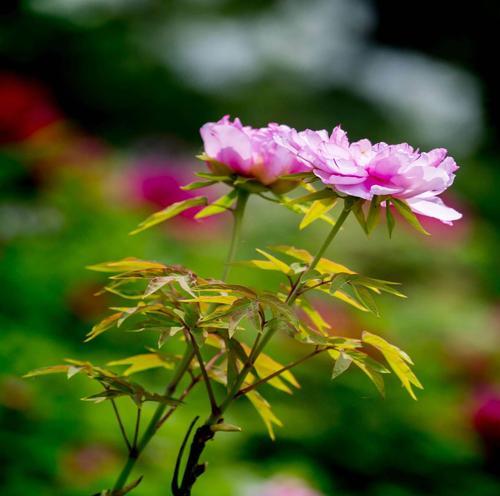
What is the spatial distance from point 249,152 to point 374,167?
0.14 m

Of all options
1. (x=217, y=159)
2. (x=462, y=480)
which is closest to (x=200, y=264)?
(x=462, y=480)

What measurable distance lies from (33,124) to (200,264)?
140cm

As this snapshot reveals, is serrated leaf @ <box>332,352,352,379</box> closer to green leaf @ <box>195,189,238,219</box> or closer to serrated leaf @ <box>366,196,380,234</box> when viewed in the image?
serrated leaf @ <box>366,196,380,234</box>

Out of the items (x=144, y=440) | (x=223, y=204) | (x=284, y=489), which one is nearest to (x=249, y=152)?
(x=223, y=204)

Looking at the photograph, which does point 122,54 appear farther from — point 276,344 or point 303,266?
point 303,266

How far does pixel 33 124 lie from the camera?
159 inches

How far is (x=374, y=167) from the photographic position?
2.27ft

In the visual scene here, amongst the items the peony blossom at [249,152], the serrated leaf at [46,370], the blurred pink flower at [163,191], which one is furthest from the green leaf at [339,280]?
the blurred pink flower at [163,191]

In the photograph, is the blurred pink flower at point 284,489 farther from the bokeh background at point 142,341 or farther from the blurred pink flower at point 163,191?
the blurred pink flower at point 163,191

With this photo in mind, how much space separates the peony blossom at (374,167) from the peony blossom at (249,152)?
0.23 ft

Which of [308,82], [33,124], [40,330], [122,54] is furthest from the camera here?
[308,82]

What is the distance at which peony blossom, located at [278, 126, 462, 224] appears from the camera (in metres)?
0.68

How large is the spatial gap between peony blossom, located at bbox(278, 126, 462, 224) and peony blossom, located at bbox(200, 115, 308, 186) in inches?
2.8

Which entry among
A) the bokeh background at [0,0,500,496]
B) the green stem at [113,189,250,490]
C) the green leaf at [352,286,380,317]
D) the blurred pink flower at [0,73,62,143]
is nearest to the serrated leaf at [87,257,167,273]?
the green stem at [113,189,250,490]
